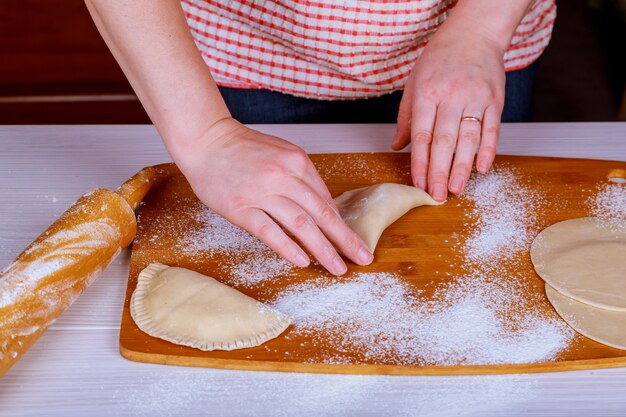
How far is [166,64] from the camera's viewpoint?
1141 mm

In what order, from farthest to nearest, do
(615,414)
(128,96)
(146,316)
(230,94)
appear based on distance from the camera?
1. (128,96)
2. (230,94)
3. (146,316)
4. (615,414)

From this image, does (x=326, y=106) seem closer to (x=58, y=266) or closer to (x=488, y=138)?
(x=488, y=138)

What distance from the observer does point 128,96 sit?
2.74 m

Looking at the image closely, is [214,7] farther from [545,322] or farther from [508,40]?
[545,322]

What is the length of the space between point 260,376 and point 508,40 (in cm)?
87

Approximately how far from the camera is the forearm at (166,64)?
1.13 m

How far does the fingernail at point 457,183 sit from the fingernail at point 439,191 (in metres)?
0.02

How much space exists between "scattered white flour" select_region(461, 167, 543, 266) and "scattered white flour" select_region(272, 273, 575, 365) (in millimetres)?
82

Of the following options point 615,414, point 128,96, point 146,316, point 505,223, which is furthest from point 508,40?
point 128,96

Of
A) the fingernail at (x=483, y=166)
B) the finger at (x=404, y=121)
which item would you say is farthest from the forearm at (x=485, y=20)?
the fingernail at (x=483, y=166)

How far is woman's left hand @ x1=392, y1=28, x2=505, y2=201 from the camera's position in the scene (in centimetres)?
134

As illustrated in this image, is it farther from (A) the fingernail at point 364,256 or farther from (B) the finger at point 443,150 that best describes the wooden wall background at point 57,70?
(A) the fingernail at point 364,256

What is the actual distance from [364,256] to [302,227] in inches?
4.9

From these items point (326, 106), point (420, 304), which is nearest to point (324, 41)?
point (326, 106)
